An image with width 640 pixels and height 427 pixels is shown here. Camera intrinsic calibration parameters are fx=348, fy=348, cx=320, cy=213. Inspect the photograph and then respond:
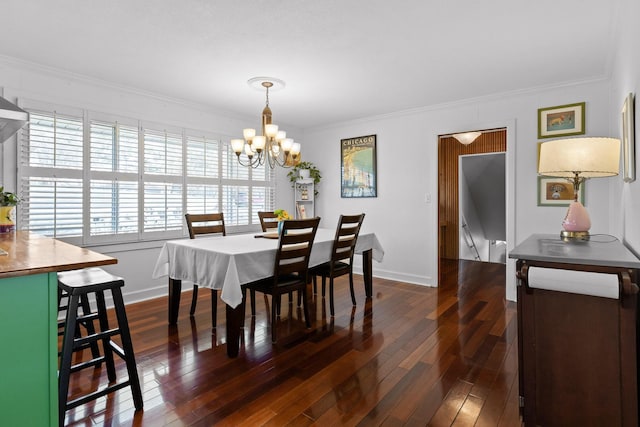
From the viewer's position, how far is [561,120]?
360cm

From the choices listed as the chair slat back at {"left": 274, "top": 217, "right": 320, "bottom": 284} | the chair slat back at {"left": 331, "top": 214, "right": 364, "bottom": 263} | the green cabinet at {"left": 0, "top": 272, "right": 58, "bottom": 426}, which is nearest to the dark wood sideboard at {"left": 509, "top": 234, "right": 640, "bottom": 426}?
the chair slat back at {"left": 274, "top": 217, "right": 320, "bottom": 284}

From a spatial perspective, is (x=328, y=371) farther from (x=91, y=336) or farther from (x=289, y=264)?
(x=91, y=336)

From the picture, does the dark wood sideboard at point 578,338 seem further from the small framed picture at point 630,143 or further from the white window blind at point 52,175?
the white window blind at point 52,175

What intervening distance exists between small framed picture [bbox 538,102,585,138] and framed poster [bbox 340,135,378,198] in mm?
2061

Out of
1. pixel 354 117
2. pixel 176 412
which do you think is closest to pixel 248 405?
pixel 176 412

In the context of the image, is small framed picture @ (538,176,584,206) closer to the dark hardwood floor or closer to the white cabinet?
the dark hardwood floor

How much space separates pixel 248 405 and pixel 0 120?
225 cm

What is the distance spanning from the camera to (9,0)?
2100 mm

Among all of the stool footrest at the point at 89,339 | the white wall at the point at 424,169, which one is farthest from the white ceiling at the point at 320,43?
the stool footrest at the point at 89,339

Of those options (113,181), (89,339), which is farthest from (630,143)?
(113,181)

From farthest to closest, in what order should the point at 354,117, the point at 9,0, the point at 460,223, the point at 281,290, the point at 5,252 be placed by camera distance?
the point at 460,223 → the point at 354,117 → the point at 281,290 → the point at 9,0 → the point at 5,252

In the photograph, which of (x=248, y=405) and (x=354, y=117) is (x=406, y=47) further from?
(x=248, y=405)

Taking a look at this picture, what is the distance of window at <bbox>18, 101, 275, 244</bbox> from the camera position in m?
3.14

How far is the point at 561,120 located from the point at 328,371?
342cm
